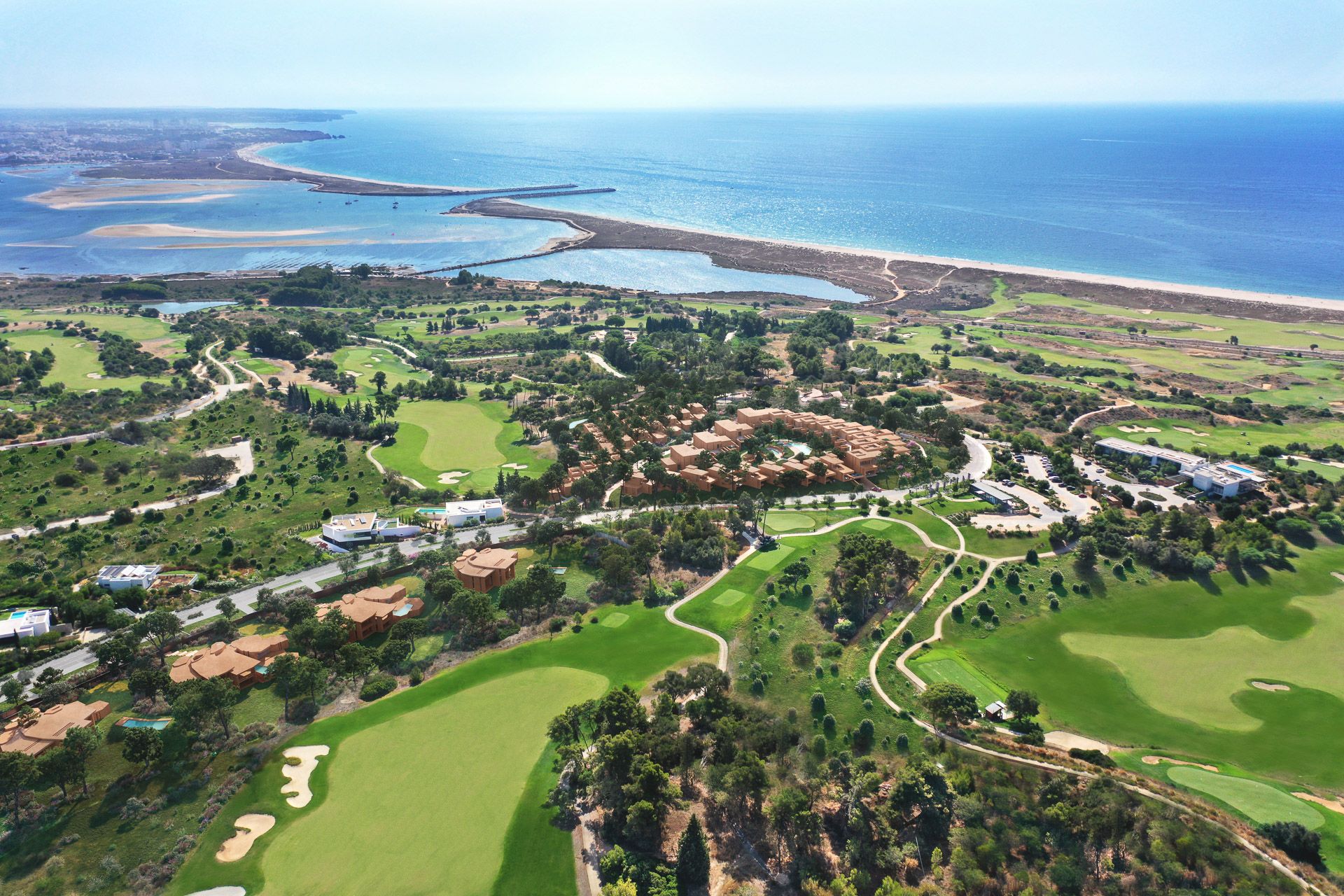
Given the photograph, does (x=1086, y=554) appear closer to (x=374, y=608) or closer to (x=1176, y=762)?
(x=1176, y=762)

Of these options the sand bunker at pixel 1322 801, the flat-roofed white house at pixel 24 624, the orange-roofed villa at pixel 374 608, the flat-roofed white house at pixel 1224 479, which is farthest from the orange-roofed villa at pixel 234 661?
the flat-roofed white house at pixel 1224 479

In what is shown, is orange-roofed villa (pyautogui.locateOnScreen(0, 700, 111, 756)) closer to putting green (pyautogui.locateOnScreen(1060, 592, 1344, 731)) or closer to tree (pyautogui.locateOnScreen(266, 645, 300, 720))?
tree (pyautogui.locateOnScreen(266, 645, 300, 720))

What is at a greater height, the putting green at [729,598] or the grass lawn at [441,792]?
the putting green at [729,598]

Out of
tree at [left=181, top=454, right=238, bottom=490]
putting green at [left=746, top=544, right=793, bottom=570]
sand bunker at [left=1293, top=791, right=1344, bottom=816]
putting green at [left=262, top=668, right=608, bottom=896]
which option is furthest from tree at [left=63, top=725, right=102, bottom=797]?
sand bunker at [left=1293, top=791, right=1344, bottom=816]

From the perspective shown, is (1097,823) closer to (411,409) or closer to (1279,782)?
(1279,782)

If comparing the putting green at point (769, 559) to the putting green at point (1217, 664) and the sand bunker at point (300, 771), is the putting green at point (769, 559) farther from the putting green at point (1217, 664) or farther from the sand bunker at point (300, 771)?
the sand bunker at point (300, 771)
